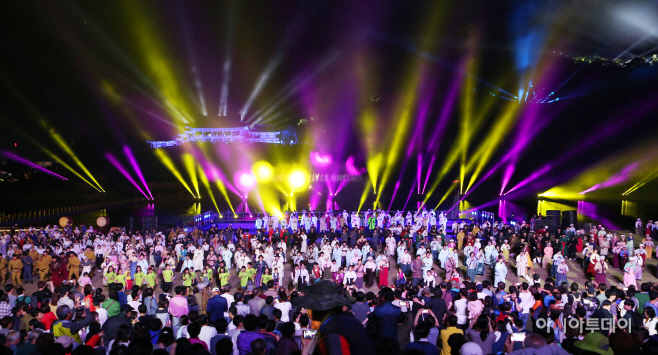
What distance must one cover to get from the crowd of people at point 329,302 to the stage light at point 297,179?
72.1 feet

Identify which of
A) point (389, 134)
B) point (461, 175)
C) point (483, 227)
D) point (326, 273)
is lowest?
point (326, 273)

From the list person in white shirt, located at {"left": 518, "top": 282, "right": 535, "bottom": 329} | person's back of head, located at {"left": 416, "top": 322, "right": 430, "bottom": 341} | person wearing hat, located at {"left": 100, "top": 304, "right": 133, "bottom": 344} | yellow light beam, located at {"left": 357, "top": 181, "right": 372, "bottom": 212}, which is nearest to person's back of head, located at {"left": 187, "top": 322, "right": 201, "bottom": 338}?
person wearing hat, located at {"left": 100, "top": 304, "right": 133, "bottom": 344}

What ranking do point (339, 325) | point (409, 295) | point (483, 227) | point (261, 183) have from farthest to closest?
point (261, 183) → point (483, 227) → point (409, 295) → point (339, 325)

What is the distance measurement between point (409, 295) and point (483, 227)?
12634mm

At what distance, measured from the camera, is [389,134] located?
48.3 metres

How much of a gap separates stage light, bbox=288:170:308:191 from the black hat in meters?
39.8

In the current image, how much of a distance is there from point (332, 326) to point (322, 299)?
23 centimetres

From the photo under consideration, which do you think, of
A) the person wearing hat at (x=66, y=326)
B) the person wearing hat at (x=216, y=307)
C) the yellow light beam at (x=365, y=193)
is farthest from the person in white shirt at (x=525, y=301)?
the yellow light beam at (x=365, y=193)

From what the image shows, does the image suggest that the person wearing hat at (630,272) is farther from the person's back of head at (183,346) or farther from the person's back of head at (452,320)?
the person's back of head at (183,346)

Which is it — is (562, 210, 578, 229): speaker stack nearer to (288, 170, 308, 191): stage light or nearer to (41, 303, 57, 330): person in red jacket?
(41, 303, 57, 330): person in red jacket

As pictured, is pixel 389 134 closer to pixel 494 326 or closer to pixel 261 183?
pixel 261 183

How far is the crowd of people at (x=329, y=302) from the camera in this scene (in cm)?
532

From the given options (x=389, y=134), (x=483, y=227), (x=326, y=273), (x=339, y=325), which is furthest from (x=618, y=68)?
(x=339, y=325)

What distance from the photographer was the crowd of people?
5316 millimetres
